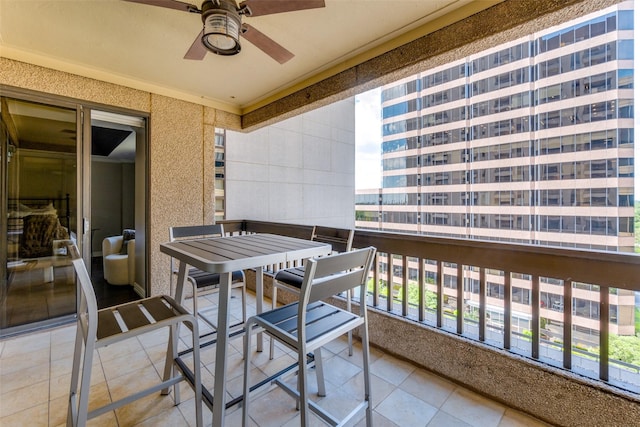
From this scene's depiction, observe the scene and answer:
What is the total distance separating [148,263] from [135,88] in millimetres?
2063

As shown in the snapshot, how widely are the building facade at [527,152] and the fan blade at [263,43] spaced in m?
1.60

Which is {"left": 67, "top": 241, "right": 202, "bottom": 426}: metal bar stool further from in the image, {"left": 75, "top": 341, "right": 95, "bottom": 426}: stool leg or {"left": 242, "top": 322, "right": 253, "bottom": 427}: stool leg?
{"left": 242, "top": 322, "right": 253, "bottom": 427}: stool leg

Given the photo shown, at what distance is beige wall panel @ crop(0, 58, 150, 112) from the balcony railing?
315 cm

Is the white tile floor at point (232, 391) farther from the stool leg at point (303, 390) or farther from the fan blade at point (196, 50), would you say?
the fan blade at point (196, 50)

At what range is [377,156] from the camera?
376 inches

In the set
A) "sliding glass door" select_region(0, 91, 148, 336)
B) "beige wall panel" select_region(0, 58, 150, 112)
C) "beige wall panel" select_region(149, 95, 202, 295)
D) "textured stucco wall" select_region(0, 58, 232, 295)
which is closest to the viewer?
"beige wall panel" select_region(0, 58, 150, 112)

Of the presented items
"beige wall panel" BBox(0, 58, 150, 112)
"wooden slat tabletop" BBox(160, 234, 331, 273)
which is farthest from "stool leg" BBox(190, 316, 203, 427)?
"beige wall panel" BBox(0, 58, 150, 112)

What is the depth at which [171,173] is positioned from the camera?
3.35 meters

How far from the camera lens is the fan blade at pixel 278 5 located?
1.49 metres

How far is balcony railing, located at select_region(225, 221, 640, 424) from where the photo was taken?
4.69ft

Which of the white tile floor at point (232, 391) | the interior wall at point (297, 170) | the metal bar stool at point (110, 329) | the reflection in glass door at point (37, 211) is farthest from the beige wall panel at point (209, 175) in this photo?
the metal bar stool at point (110, 329)

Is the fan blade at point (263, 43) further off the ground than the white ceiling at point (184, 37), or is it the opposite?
the white ceiling at point (184, 37)

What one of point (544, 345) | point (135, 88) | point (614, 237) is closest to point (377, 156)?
point (614, 237)

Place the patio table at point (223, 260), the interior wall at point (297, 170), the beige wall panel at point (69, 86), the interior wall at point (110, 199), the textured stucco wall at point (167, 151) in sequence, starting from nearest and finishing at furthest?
the patio table at point (223, 260) < the beige wall panel at point (69, 86) < the textured stucco wall at point (167, 151) < the interior wall at point (297, 170) < the interior wall at point (110, 199)
